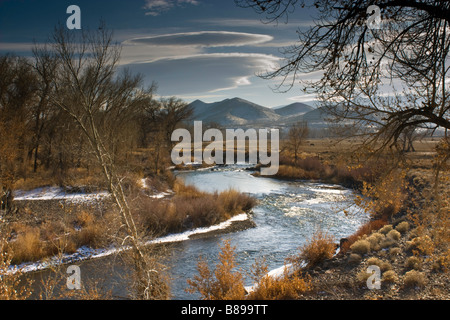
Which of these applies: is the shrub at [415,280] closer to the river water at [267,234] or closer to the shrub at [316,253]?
the river water at [267,234]

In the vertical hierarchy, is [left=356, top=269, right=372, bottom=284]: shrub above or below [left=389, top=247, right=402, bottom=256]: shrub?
below

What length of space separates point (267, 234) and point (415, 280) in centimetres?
833

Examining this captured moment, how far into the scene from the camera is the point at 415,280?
9.62 m

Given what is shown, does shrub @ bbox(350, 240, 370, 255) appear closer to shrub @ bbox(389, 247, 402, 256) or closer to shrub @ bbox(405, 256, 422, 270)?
shrub @ bbox(389, 247, 402, 256)

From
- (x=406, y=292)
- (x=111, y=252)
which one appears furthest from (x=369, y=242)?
(x=111, y=252)

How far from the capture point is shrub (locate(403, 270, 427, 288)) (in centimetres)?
957

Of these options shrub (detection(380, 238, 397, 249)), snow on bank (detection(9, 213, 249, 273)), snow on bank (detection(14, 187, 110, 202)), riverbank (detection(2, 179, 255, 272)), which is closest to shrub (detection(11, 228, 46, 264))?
riverbank (detection(2, 179, 255, 272))

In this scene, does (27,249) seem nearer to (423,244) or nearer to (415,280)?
(415,280)

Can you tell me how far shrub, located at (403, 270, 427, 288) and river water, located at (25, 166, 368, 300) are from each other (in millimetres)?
2389

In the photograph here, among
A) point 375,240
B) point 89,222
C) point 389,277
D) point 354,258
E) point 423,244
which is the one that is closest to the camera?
point 423,244

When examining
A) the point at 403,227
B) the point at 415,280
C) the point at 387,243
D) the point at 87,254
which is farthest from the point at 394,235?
the point at 87,254

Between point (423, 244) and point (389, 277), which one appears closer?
point (423, 244)

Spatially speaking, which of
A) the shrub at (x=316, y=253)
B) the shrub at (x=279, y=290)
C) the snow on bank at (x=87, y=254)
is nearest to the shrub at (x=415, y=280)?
the shrub at (x=279, y=290)
